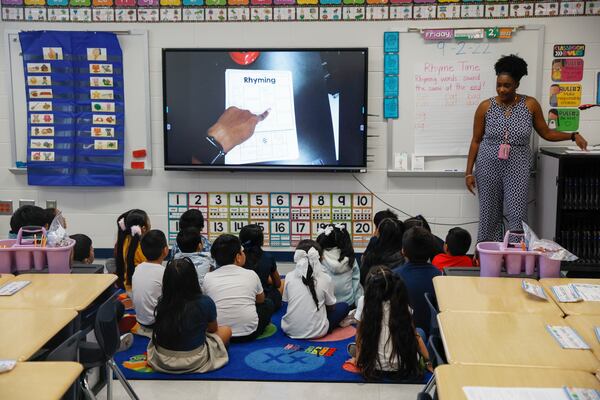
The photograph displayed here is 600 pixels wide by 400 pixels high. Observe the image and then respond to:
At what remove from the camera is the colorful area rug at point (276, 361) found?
3744mm

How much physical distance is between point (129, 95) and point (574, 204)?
3.62m

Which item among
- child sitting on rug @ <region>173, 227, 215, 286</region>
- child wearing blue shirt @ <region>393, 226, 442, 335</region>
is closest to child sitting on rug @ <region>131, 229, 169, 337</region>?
child sitting on rug @ <region>173, 227, 215, 286</region>

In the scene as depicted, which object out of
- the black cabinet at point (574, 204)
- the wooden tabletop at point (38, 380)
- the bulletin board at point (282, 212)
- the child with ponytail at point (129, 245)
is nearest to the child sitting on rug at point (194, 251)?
the child with ponytail at point (129, 245)

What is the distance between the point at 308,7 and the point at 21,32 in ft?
7.71

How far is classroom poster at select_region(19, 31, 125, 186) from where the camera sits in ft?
19.1

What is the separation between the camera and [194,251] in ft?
14.7

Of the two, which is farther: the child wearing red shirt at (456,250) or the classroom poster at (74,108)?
the classroom poster at (74,108)

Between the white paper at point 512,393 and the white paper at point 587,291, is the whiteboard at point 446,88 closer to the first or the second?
the white paper at point 587,291

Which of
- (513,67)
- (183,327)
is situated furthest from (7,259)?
(513,67)

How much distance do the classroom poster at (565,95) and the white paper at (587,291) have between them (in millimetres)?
2637

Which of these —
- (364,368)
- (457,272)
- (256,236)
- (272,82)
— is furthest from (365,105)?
(364,368)

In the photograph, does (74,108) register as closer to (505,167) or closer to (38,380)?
(505,167)

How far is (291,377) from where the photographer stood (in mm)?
3734

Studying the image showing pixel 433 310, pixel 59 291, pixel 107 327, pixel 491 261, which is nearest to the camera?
pixel 107 327
